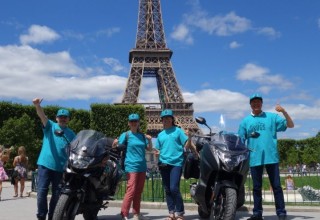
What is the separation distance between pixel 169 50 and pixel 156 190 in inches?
1817

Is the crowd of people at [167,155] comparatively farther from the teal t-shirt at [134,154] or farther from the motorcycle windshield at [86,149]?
the motorcycle windshield at [86,149]

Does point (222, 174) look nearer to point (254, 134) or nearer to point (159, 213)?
point (254, 134)

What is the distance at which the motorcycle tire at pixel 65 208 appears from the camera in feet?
15.3

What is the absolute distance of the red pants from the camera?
595 cm

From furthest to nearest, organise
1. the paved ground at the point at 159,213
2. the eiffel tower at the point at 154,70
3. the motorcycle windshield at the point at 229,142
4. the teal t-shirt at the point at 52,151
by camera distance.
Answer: the eiffel tower at the point at 154,70
the paved ground at the point at 159,213
the teal t-shirt at the point at 52,151
the motorcycle windshield at the point at 229,142

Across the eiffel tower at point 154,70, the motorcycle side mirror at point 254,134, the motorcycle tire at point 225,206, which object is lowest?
the motorcycle tire at point 225,206

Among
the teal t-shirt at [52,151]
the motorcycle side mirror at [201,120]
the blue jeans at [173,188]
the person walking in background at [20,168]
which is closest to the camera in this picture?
the motorcycle side mirror at [201,120]

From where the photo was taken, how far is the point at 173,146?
605 cm

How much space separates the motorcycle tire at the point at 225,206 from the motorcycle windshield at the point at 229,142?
1.63 feet

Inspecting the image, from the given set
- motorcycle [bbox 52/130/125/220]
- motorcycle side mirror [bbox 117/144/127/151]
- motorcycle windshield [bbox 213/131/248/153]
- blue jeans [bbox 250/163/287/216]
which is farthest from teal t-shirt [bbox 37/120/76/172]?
blue jeans [bbox 250/163/287/216]

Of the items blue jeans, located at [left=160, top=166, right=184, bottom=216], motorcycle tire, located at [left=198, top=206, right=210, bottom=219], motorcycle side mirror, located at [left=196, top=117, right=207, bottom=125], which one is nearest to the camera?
motorcycle side mirror, located at [left=196, top=117, right=207, bottom=125]

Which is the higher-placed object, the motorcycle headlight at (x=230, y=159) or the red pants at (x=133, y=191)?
the motorcycle headlight at (x=230, y=159)

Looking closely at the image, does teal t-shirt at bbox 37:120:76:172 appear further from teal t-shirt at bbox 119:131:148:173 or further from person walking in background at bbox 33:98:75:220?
teal t-shirt at bbox 119:131:148:173

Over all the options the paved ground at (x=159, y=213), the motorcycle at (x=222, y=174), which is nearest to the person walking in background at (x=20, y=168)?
the paved ground at (x=159, y=213)
